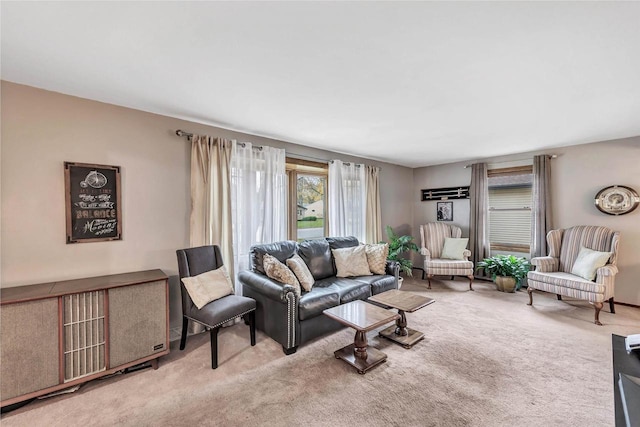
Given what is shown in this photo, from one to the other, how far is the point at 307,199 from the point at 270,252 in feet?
4.47

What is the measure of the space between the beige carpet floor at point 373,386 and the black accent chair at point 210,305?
26 cm

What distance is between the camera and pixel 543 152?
4.50 metres

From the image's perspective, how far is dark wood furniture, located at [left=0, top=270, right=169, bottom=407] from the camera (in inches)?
70.5

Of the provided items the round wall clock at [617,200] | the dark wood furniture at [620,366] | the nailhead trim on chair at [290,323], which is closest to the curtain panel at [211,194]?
the nailhead trim on chair at [290,323]

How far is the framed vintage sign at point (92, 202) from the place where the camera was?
2.34 meters

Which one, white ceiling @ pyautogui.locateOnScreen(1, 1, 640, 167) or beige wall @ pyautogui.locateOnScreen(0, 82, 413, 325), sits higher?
white ceiling @ pyautogui.locateOnScreen(1, 1, 640, 167)

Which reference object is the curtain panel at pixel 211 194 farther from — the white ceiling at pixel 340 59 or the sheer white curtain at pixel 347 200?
the sheer white curtain at pixel 347 200

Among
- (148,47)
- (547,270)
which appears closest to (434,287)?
(547,270)

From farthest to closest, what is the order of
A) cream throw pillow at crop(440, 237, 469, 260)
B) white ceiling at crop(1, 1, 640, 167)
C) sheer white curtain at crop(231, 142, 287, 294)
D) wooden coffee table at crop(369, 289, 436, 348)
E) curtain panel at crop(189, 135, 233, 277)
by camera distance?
cream throw pillow at crop(440, 237, 469, 260) → sheer white curtain at crop(231, 142, 287, 294) → curtain panel at crop(189, 135, 233, 277) → wooden coffee table at crop(369, 289, 436, 348) → white ceiling at crop(1, 1, 640, 167)

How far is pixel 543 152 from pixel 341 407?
203 inches

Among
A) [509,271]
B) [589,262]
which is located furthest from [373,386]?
[509,271]

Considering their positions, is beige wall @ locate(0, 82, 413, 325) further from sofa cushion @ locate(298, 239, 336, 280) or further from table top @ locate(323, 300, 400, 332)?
table top @ locate(323, 300, 400, 332)

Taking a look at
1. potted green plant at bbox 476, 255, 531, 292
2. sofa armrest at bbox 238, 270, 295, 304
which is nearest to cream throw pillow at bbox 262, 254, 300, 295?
sofa armrest at bbox 238, 270, 295, 304

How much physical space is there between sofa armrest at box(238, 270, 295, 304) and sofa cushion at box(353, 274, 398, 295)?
Result: 1253mm
